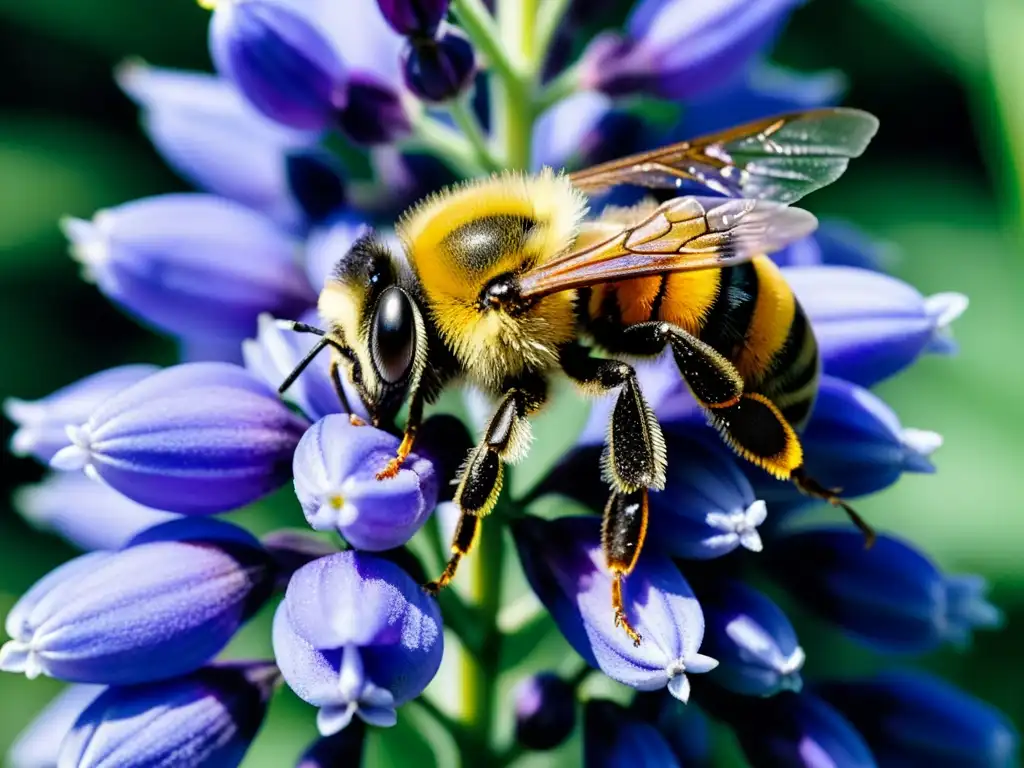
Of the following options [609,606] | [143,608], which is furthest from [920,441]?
[143,608]

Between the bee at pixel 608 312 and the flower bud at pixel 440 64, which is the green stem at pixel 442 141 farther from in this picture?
the bee at pixel 608 312

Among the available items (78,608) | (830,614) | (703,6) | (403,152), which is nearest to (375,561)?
(78,608)

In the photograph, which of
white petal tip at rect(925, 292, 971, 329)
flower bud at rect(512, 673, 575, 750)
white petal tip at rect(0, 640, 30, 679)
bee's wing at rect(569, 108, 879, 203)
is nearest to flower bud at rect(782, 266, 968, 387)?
white petal tip at rect(925, 292, 971, 329)

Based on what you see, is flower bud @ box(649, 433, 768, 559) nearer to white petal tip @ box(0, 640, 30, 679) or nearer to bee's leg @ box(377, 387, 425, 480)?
bee's leg @ box(377, 387, 425, 480)

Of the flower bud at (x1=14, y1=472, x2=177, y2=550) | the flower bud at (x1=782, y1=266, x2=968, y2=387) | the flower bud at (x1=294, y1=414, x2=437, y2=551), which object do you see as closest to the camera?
the flower bud at (x1=294, y1=414, x2=437, y2=551)

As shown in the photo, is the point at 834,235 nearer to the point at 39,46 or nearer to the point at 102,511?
the point at 102,511

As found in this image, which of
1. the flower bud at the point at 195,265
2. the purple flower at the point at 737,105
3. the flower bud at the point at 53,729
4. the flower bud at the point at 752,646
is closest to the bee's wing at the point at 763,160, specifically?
the purple flower at the point at 737,105

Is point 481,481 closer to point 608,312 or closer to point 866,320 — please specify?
point 608,312
